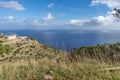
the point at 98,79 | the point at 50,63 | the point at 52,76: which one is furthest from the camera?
the point at 50,63

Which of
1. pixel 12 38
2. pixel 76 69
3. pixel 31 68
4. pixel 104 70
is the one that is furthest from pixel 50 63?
pixel 12 38

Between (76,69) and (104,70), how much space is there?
0.75 meters

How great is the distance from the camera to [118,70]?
6.98 metres

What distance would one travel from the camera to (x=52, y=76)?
21.9ft

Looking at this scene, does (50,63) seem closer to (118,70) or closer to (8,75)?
(8,75)

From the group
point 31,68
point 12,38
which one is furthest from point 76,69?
point 12,38

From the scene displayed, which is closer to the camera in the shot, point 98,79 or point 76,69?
point 98,79

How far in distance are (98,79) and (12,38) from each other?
100 meters

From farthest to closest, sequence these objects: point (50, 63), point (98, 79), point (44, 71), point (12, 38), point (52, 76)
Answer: point (12, 38)
point (50, 63)
point (44, 71)
point (52, 76)
point (98, 79)

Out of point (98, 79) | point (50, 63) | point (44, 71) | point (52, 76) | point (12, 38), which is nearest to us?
point (98, 79)

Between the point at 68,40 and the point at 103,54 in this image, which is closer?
the point at 103,54

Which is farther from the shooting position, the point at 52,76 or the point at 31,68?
the point at 31,68

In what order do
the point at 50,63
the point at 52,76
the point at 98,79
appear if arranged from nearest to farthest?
the point at 98,79
the point at 52,76
the point at 50,63

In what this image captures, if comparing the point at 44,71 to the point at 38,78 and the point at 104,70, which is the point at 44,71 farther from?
the point at 104,70
